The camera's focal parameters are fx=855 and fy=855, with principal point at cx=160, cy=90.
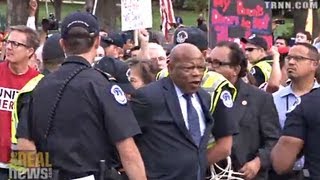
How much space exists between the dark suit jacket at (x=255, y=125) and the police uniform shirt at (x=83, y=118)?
5.77 feet

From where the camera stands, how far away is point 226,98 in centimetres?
591

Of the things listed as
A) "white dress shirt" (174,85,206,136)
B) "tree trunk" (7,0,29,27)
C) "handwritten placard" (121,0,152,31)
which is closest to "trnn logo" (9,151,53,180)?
"white dress shirt" (174,85,206,136)

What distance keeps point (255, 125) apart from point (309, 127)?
138 cm

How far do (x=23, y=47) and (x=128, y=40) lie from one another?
7183mm

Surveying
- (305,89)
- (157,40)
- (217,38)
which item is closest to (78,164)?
(305,89)

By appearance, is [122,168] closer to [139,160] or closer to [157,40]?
[139,160]

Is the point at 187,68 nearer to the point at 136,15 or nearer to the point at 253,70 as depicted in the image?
the point at 253,70

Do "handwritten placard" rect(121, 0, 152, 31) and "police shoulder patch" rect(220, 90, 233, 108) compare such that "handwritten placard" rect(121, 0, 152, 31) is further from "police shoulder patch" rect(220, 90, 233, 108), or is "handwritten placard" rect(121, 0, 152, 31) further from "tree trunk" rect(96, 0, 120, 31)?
"tree trunk" rect(96, 0, 120, 31)

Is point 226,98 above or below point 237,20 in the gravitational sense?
below

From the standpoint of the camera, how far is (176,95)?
561 cm

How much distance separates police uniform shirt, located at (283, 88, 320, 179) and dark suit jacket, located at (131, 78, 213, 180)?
0.61 meters

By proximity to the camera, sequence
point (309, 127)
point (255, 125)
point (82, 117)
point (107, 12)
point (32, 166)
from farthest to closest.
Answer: point (107, 12) → point (255, 125) → point (309, 127) → point (32, 166) → point (82, 117)

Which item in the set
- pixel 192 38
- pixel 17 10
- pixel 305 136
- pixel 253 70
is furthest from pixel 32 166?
pixel 17 10

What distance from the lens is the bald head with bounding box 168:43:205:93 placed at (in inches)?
219
